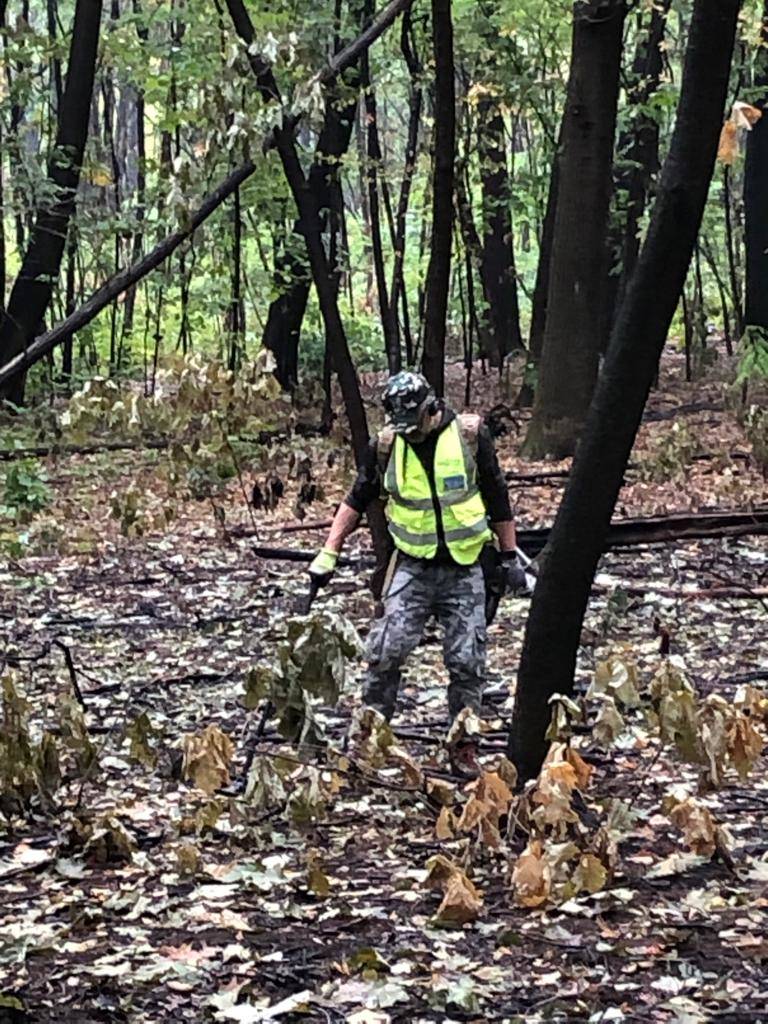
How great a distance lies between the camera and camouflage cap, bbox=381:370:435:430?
6301 mm

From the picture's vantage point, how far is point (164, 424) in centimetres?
1287

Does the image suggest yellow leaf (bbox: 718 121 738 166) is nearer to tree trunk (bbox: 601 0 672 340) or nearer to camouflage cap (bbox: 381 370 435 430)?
camouflage cap (bbox: 381 370 435 430)

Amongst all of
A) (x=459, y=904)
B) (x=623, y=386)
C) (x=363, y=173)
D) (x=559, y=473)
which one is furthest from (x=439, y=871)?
(x=363, y=173)

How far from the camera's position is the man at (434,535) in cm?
655

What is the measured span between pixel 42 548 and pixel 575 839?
25.8 feet

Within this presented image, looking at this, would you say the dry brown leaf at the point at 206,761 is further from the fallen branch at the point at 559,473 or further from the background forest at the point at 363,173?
the fallen branch at the point at 559,473

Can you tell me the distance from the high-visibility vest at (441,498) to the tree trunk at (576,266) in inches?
278

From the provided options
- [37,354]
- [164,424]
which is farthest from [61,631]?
[37,354]

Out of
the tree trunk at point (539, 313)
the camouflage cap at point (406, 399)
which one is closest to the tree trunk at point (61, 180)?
the tree trunk at point (539, 313)

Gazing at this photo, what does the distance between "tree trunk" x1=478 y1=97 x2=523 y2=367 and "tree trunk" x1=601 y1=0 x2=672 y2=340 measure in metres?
1.88

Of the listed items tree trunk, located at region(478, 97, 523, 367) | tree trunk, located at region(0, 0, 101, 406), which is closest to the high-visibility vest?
tree trunk, located at region(0, 0, 101, 406)

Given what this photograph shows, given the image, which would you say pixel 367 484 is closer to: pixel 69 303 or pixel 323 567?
pixel 323 567

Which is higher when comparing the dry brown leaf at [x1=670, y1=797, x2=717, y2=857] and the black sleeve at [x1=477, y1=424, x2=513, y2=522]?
the black sleeve at [x1=477, y1=424, x2=513, y2=522]

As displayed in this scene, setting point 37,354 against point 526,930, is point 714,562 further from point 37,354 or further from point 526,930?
point 37,354
